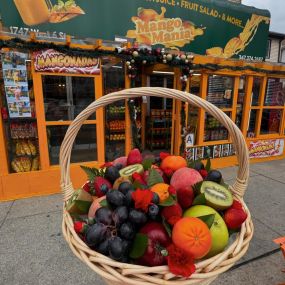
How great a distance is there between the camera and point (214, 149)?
4773 millimetres

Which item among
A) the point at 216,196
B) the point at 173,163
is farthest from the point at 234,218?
the point at 173,163

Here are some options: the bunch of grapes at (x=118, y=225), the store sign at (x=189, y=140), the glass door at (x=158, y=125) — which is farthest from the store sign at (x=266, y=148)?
the bunch of grapes at (x=118, y=225)

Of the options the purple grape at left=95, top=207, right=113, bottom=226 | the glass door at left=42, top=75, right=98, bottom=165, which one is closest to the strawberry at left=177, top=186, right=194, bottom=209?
the purple grape at left=95, top=207, right=113, bottom=226

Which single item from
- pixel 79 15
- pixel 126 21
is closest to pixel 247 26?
pixel 126 21

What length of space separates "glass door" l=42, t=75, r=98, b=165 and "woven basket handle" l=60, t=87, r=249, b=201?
8.41ft

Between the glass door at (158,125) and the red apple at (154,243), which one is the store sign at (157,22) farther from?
the red apple at (154,243)

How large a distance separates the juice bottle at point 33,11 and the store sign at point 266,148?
512 centimetres

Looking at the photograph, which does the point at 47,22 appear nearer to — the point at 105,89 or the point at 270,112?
the point at 105,89

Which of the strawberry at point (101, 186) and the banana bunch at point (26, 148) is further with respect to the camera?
the banana bunch at point (26, 148)

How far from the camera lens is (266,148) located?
543 centimetres

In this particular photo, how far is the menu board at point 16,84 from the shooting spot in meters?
3.11

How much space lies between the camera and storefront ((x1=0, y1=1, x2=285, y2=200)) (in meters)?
3.27

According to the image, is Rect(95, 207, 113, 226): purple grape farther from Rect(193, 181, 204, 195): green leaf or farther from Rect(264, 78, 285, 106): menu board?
Rect(264, 78, 285, 106): menu board

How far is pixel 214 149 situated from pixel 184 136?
87 cm
